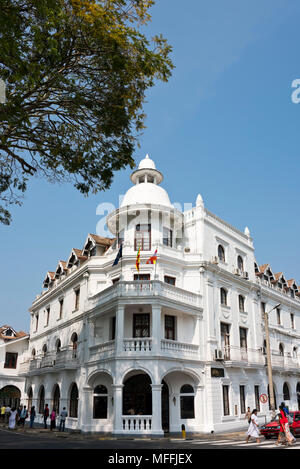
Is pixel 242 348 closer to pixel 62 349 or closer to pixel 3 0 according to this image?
pixel 62 349

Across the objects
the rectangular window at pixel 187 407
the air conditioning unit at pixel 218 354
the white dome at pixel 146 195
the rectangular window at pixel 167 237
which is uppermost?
the white dome at pixel 146 195

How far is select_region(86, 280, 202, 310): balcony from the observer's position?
75.8 ft

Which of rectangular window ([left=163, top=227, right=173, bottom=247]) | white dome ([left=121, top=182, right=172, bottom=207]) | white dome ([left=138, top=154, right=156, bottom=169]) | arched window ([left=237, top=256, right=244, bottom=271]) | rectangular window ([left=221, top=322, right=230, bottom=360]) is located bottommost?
rectangular window ([left=221, top=322, right=230, bottom=360])

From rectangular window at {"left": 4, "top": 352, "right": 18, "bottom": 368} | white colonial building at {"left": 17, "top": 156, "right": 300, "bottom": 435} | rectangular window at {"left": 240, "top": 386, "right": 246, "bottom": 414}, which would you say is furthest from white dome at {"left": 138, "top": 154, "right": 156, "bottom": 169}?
rectangular window at {"left": 4, "top": 352, "right": 18, "bottom": 368}

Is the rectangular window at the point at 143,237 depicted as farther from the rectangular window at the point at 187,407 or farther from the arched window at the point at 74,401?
the arched window at the point at 74,401

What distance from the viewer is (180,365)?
23109mm

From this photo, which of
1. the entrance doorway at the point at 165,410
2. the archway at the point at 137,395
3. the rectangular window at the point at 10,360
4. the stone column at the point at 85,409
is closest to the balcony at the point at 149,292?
the archway at the point at 137,395

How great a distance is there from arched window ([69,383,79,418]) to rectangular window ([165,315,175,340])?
26.0 feet

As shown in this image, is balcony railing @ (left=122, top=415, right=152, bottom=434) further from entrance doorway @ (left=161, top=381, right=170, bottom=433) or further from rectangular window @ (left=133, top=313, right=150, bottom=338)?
rectangular window @ (left=133, top=313, right=150, bottom=338)

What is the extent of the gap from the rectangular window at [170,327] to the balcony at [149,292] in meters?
1.50

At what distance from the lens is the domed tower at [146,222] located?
1062 inches

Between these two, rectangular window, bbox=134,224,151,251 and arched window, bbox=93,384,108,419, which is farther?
rectangular window, bbox=134,224,151,251
